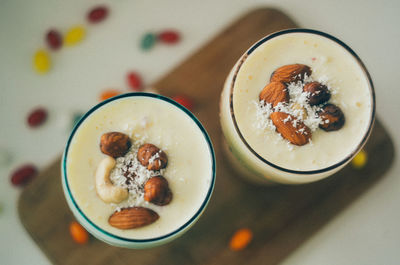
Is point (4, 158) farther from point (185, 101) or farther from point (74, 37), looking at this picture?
point (185, 101)

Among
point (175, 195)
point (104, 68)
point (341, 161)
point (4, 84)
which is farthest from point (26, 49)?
point (341, 161)

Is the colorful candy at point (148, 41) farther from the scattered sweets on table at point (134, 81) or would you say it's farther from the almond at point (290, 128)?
the almond at point (290, 128)

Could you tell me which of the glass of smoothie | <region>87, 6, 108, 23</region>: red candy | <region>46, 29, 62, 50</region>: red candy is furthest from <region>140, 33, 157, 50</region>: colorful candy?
the glass of smoothie

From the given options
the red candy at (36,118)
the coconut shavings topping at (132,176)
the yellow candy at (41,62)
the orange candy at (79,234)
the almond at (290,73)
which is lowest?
the orange candy at (79,234)

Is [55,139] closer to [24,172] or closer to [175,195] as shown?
[24,172]

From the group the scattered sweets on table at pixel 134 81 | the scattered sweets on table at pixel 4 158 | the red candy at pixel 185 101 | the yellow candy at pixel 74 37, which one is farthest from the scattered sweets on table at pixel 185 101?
the scattered sweets on table at pixel 4 158
